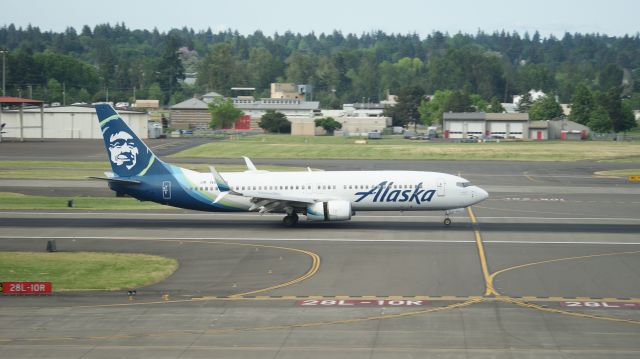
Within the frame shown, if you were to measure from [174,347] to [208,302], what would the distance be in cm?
645

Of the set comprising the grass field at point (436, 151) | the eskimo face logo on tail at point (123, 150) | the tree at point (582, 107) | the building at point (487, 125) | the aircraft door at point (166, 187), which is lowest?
the aircraft door at point (166, 187)

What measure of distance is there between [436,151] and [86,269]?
284ft

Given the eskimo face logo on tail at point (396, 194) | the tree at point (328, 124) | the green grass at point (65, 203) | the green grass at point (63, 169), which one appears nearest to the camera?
the eskimo face logo on tail at point (396, 194)

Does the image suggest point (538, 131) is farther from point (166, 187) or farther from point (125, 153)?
point (125, 153)

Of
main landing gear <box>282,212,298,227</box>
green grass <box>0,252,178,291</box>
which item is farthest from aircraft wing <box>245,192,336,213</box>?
green grass <box>0,252,178,291</box>

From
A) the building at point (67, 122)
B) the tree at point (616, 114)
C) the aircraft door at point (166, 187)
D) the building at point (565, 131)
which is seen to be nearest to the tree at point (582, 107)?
the tree at point (616, 114)

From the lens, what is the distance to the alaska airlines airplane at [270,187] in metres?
53.4

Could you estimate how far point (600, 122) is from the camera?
7205 inches

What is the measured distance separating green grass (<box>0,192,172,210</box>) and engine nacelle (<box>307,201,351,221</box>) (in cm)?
1682

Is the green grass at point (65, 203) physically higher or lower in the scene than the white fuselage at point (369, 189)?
lower

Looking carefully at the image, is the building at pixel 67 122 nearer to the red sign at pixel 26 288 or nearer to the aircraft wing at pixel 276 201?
the aircraft wing at pixel 276 201

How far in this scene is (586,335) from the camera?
29047 millimetres

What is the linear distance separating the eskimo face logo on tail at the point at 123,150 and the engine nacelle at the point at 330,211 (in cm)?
1207

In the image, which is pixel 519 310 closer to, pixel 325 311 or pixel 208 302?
pixel 325 311
